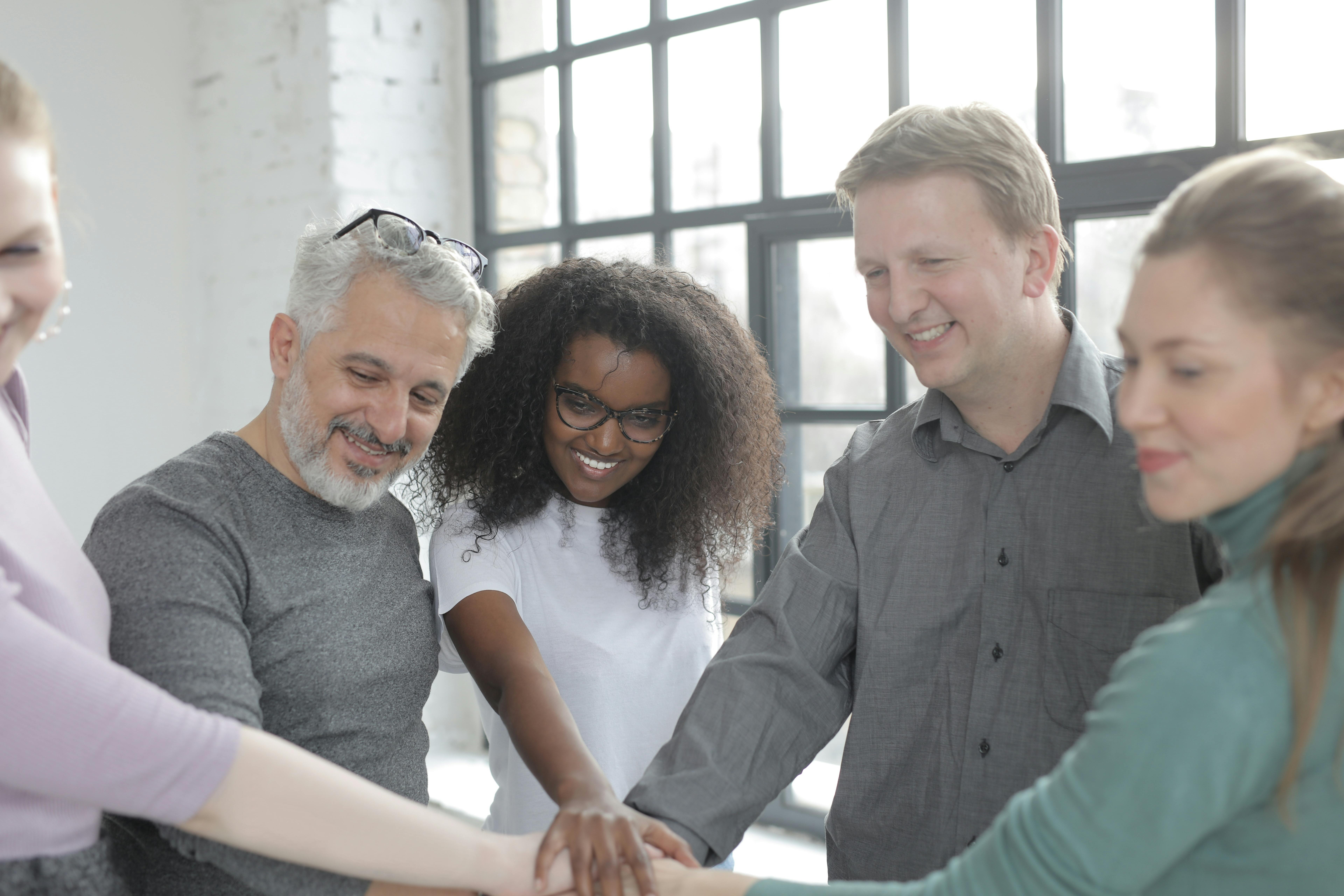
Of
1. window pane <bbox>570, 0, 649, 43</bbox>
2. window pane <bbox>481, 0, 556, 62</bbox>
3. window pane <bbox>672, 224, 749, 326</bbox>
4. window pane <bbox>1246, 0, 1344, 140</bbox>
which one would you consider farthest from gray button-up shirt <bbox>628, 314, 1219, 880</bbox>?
window pane <bbox>481, 0, 556, 62</bbox>

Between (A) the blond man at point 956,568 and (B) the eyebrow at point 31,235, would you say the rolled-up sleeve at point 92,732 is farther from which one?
(A) the blond man at point 956,568

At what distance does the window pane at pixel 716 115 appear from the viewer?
116 inches

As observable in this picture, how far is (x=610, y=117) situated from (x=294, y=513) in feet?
7.12

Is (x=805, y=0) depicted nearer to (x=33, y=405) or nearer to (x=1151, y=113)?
(x=1151, y=113)

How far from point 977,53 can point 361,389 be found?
5.58 feet

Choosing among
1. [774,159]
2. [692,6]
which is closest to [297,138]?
[692,6]

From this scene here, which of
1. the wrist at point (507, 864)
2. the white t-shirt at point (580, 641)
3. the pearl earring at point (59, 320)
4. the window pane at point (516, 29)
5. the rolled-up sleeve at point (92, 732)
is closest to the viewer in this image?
the rolled-up sleeve at point (92, 732)

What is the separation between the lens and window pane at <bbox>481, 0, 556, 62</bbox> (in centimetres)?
343

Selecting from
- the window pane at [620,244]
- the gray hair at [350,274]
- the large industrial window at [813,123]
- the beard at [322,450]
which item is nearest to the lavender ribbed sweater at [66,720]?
the beard at [322,450]

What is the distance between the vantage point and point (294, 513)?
1.42 meters

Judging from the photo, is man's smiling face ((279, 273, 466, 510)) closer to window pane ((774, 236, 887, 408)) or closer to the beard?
the beard

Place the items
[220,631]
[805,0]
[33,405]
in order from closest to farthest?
[220,631], [805,0], [33,405]

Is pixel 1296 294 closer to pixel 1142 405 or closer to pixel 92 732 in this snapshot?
pixel 1142 405

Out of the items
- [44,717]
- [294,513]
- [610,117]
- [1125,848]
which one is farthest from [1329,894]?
[610,117]
